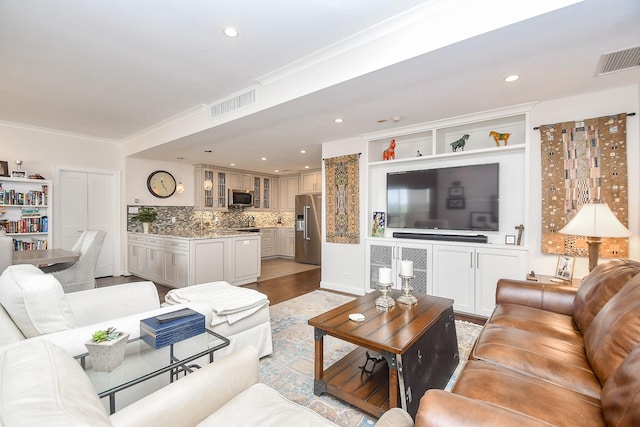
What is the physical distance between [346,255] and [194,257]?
236 centimetres

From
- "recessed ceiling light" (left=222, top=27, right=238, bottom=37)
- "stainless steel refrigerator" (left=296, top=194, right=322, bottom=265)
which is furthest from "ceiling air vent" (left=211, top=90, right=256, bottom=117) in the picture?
"stainless steel refrigerator" (left=296, top=194, right=322, bottom=265)

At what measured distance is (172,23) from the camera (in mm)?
2156

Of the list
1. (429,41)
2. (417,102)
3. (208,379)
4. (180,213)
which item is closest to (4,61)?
(208,379)

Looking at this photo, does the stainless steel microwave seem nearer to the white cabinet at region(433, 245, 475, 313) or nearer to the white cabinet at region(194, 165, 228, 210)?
the white cabinet at region(194, 165, 228, 210)

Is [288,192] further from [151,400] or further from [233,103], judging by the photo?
[151,400]

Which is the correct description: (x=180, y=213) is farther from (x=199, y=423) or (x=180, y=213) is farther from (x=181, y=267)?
(x=199, y=423)

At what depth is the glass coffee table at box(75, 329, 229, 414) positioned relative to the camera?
1260 millimetres

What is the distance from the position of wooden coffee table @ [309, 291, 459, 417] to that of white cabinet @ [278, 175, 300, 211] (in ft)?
20.0

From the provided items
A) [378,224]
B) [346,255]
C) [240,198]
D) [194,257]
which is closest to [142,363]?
[194,257]

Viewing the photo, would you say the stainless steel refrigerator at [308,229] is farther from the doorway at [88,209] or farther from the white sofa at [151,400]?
the white sofa at [151,400]

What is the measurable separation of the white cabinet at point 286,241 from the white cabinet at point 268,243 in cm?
14

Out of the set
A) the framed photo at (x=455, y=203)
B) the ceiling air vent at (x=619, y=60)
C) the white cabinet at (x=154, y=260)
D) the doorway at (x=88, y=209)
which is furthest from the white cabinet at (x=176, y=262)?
the ceiling air vent at (x=619, y=60)

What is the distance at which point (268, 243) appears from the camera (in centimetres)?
828

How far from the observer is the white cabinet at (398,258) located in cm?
388
